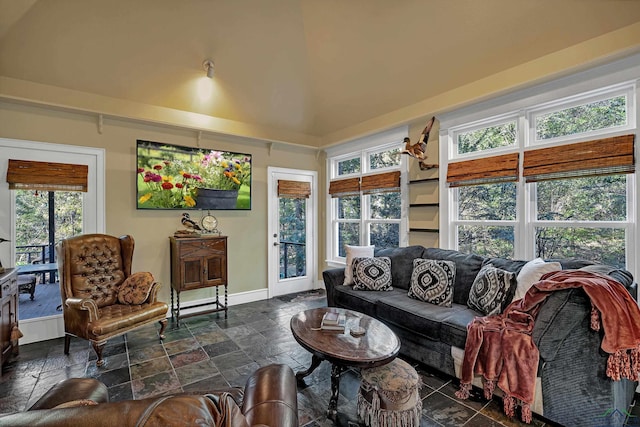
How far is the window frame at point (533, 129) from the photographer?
7.95 ft

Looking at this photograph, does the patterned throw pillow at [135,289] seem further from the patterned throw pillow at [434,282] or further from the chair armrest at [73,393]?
the patterned throw pillow at [434,282]

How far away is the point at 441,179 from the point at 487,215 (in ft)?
2.22

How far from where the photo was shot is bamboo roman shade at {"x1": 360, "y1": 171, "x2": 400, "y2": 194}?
13.8ft

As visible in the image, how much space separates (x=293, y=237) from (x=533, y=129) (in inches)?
146

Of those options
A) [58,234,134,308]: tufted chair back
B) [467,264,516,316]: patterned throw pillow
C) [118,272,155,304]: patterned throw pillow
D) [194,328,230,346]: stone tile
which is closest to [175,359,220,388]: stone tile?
[194,328,230,346]: stone tile

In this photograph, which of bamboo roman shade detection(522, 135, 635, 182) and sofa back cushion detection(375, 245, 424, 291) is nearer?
bamboo roman shade detection(522, 135, 635, 182)

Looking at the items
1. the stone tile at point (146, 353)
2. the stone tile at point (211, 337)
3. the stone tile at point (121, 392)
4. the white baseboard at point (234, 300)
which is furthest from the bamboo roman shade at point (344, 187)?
the stone tile at point (121, 392)

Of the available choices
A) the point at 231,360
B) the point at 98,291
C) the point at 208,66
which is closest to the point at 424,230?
the point at 231,360

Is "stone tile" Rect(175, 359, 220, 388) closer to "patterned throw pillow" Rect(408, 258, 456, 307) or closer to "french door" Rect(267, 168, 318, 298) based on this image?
"patterned throw pillow" Rect(408, 258, 456, 307)

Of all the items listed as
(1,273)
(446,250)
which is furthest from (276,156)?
(1,273)

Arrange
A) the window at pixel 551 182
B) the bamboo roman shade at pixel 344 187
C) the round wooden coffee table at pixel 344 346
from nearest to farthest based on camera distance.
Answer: the round wooden coffee table at pixel 344 346 → the window at pixel 551 182 → the bamboo roman shade at pixel 344 187

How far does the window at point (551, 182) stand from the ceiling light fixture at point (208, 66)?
2.97 metres

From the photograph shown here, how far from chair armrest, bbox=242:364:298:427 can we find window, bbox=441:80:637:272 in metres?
2.84

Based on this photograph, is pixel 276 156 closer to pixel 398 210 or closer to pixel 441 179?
pixel 398 210
